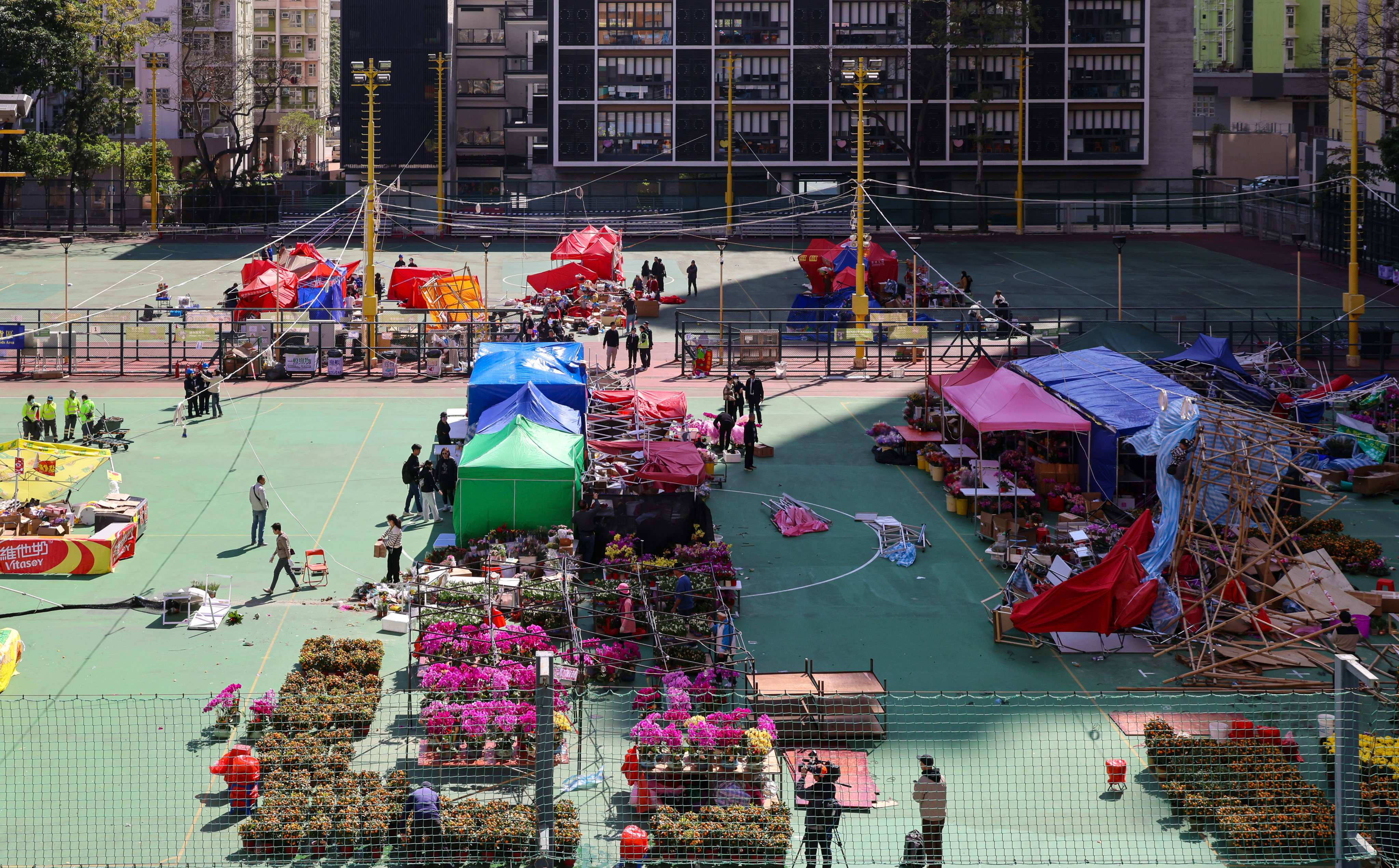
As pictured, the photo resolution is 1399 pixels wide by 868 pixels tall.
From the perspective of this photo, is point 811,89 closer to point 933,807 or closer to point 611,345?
point 611,345

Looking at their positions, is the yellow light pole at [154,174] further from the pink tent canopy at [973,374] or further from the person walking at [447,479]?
the pink tent canopy at [973,374]

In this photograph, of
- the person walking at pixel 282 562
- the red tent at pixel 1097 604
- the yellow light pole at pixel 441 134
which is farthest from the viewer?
the yellow light pole at pixel 441 134

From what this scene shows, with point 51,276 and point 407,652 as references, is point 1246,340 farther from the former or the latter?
point 51,276

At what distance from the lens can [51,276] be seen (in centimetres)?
6269

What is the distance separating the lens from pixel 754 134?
85.9m

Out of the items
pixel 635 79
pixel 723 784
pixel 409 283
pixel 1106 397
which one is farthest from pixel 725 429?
pixel 635 79

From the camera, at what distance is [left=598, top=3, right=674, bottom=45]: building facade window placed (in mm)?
84750

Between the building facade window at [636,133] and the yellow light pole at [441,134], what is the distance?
385 inches

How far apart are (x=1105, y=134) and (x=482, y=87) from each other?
47.4 meters

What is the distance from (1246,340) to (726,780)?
37.8 m

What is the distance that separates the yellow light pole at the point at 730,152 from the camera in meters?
76.9

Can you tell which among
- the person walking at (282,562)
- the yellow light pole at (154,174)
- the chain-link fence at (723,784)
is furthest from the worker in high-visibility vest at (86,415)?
the yellow light pole at (154,174)

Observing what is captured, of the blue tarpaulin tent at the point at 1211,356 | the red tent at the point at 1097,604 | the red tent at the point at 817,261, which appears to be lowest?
the red tent at the point at 1097,604

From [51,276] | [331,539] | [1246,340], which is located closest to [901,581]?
[331,539]
